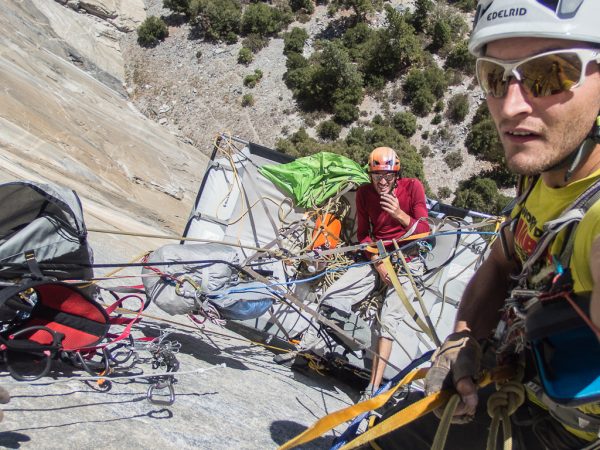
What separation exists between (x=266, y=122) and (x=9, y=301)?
136ft

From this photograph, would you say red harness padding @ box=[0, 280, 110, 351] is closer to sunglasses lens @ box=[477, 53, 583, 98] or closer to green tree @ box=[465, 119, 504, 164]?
sunglasses lens @ box=[477, 53, 583, 98]

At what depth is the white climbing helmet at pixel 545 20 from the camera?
167 centimetres

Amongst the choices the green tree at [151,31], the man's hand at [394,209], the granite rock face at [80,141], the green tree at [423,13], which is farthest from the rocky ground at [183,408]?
the green tree at [423,13]

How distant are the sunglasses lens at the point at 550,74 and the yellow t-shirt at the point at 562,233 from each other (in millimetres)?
299

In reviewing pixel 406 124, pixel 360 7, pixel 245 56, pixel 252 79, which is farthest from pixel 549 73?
pixel 360 7

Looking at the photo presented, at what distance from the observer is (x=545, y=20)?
171 cm

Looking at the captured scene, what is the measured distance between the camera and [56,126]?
49.8 feet

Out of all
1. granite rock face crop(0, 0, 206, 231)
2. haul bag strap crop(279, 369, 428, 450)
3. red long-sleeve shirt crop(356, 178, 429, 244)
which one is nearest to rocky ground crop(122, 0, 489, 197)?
granite rock face crop(0, 0, 206, 231)

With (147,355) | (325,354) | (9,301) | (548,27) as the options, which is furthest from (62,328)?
(548,27)

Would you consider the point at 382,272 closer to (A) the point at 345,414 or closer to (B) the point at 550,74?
(A) the point at 345,414

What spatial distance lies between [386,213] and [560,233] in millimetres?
3781

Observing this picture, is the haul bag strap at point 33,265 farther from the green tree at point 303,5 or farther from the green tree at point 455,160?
the green tree at point 303,5

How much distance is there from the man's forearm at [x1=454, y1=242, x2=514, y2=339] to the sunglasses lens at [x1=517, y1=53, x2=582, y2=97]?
922 mm

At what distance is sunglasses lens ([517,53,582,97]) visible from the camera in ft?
5.44
